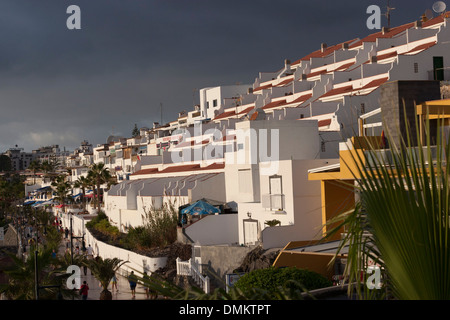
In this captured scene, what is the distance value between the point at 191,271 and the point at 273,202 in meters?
5.18

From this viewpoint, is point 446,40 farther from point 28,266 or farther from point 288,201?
point 28,266

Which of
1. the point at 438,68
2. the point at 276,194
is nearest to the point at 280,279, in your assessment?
the point at 276,194

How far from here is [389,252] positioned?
472cm

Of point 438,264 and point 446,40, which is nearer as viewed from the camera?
point 438,264

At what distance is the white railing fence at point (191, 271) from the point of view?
29436 mm

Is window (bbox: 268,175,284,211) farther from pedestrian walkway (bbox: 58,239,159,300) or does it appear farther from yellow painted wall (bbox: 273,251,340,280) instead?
pedestrian walkway (bbox: 58,239,159,300)

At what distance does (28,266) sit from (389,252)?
22.2 meters

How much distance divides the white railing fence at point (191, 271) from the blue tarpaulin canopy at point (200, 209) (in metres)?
5.08

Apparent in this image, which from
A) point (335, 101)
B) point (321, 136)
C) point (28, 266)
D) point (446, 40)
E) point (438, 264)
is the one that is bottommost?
point (28, 266)

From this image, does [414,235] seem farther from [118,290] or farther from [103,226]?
[103,226]

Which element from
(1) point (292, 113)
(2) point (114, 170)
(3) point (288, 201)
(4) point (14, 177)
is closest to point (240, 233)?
(3) point (288, 201)

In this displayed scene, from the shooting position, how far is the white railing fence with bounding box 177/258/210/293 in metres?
29.4

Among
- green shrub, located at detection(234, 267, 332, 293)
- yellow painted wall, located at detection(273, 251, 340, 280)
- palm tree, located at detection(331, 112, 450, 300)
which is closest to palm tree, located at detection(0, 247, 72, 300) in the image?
yellow painted wall, located at detection(273, 251, 340, 280)

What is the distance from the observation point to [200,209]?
3784 cm
